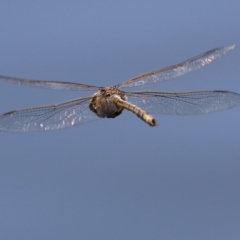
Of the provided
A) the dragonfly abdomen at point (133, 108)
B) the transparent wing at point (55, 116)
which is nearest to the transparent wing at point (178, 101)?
the dragonfly abdomen at point (133, 108)

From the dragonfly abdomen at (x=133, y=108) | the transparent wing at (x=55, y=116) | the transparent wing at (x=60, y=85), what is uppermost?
the transparent wing at (x=55, y=116)

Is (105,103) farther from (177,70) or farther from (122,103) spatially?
(177,70)

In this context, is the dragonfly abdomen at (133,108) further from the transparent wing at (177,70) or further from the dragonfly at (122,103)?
the transparent wing at (177,70)

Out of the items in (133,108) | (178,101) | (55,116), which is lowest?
(133,108)

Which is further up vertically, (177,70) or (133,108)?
(177,70)

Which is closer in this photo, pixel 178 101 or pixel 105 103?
pixel 105 103

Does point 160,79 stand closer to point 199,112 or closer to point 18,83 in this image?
point 199,112

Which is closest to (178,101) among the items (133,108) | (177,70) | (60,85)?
(177,70)
